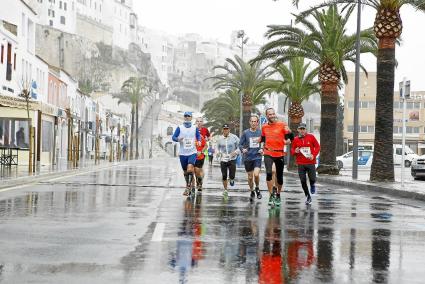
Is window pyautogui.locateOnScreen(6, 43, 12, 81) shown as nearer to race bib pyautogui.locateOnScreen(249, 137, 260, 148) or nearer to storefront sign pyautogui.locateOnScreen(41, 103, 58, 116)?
storefront sign pyautogui.locateOnScreen(41, 103, 58, 116)

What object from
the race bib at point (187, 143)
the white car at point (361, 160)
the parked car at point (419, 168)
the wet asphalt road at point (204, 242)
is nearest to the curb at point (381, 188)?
the wet asphalt road at point (204, 242)

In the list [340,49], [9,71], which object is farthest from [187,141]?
[9,71]

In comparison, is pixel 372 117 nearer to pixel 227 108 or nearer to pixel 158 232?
pixel 227 108

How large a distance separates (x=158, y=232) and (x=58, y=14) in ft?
476

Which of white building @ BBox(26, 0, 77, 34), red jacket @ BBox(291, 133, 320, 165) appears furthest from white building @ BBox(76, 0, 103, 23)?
red jacket @ BBox(291, 133, 320, 165)

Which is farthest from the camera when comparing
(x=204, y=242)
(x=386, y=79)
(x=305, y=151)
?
(x=386, y=79)

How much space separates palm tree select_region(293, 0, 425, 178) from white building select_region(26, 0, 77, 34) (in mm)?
127483

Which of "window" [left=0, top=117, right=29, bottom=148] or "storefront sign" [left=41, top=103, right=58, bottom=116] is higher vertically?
"storefront sign" [left=41, top=103, right=58, bottom=116]

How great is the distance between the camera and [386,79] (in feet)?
82.9

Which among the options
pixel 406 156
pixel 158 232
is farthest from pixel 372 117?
pixel 158 232

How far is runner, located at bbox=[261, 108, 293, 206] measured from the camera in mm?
14969

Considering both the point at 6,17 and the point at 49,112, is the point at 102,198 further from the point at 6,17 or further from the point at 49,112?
the point at 6,17

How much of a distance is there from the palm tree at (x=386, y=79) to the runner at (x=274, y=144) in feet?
36.2

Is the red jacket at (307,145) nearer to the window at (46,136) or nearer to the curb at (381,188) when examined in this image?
the curb at (381,188)
